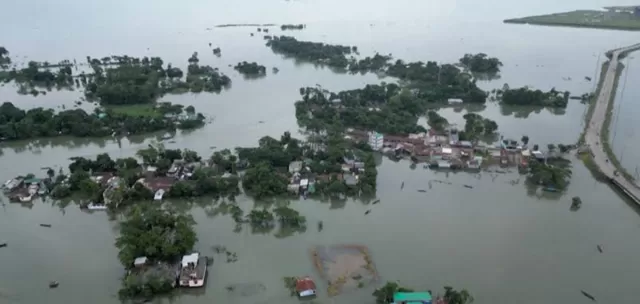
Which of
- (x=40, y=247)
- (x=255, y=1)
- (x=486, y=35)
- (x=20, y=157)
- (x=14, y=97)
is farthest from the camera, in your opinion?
(x=255, y=1)

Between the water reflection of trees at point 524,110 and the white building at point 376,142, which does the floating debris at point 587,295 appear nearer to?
the white building at point 376,142

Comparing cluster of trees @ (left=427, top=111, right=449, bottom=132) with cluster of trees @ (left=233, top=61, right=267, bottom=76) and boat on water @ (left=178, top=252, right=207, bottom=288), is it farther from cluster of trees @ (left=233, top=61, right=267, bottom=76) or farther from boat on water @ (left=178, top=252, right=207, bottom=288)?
cluster of trees @ (left=233, top=61, right=267, bottom=76)

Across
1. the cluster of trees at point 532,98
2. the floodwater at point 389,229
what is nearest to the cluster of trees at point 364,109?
the floodwater at point 389,229

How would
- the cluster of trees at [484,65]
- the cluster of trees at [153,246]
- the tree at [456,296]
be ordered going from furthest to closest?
the cluster of trees at [484,65]
the cluster of trees at [153,246]
the tree at [456,296]

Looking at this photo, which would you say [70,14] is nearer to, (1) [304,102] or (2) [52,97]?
(2) [52,97]

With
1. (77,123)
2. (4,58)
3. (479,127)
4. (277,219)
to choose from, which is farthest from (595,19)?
(4,58)

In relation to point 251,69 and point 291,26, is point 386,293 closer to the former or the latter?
point 251,69

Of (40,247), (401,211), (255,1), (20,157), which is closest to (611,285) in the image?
(401,211)
